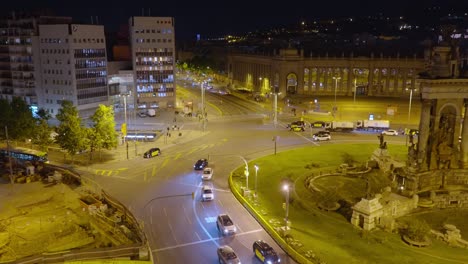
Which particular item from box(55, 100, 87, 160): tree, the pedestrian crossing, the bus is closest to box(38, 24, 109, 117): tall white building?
the bus

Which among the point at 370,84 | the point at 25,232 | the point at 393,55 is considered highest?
the point at 393,55

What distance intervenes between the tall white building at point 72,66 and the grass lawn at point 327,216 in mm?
63010

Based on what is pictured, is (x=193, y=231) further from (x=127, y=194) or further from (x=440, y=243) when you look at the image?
(x=440, y=243)

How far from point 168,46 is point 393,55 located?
77.4 metres

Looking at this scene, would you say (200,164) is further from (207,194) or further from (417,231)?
(417,231)

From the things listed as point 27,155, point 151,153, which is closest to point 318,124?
point 151,153

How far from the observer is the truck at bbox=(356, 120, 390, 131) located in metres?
96.1

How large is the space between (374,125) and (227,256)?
223 ft

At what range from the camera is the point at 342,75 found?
14775cm

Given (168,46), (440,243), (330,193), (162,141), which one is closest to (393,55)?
(168,46)

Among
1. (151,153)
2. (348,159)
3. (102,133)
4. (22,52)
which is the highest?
(22,52)

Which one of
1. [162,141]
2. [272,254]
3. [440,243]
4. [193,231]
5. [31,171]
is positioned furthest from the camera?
[162,141]

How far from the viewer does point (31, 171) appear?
6512cm

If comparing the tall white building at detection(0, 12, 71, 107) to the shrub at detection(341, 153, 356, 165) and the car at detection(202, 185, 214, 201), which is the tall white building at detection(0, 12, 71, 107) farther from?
the shrub at detection(341, 153, 356, 165)
